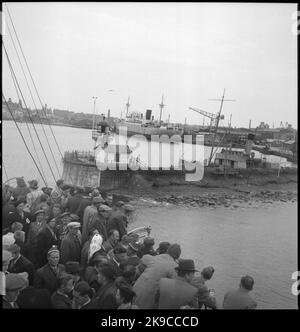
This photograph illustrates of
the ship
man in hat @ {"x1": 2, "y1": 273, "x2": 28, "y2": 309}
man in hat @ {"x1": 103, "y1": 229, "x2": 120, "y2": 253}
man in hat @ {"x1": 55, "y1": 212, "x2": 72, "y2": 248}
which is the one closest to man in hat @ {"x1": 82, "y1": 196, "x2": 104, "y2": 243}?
man in hat @ {"x1": 55, "y1": 212, "x2": 72, "y2": 248}

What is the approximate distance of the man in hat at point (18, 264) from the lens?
11.4 feet

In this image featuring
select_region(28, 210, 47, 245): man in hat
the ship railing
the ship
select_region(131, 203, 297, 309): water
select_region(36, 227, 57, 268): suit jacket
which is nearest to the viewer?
select_region(36, 227, 57, 268): suit jacket

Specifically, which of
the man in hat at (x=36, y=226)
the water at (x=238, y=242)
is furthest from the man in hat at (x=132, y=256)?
the water at (x=238, y=242)

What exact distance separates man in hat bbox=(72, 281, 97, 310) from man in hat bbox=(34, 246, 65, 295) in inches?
8.2

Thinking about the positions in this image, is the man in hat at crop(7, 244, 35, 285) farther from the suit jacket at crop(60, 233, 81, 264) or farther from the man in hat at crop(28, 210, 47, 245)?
the suit jacket at crop(60, 233, 81, 264)

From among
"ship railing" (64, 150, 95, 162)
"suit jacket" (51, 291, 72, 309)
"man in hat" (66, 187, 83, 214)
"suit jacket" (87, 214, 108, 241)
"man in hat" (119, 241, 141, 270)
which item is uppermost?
"ship railing" (64, 150, 95, 162)

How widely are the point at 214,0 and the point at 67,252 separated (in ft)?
9.61

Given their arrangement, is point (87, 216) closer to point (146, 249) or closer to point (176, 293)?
point (146, 249)

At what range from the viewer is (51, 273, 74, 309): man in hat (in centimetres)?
316

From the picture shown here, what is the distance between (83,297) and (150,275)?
0.61 m

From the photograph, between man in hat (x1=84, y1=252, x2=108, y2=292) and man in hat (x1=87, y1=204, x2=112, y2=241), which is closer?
man in hat (x1=84, y1=252, x2=108, y2=292)

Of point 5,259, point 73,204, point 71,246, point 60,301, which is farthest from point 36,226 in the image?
point 60,301

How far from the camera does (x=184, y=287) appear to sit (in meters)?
3.09
